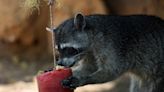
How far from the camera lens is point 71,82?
7.51m

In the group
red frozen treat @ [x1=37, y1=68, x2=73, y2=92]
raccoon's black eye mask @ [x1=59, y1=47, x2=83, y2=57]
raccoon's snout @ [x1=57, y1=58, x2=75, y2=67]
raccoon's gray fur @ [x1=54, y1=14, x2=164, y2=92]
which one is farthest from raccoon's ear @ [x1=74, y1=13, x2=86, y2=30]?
red frozen treat @ [x1=37, y1=68, x2=73, y2=92]

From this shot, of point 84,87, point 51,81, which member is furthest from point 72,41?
point 84,87

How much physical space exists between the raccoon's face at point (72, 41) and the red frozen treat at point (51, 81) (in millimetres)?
483

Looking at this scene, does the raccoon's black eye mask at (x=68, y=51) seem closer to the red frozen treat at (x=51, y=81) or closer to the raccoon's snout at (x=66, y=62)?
the raccoon's snout at (x=66, y=62)

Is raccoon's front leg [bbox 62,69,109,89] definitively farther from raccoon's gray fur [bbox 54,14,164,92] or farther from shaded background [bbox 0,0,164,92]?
shaded background [bbox 0,0,164,92]

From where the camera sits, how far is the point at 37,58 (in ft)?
45.4

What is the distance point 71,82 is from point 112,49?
0.87 metres

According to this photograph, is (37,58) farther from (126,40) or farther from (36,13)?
(126,40)

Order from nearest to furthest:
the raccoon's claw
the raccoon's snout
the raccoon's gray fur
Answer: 1. the raccoon's claw
2. the raccoon's snout
3. the raccoon's gray fur

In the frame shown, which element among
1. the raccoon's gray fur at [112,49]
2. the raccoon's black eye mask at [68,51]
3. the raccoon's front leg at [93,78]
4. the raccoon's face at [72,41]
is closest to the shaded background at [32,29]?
the raccoon's gray fur at [112,49]

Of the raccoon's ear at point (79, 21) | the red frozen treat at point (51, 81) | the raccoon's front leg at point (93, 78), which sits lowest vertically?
the red frozen treat at point (51, 81)

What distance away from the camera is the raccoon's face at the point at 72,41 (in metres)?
7.67

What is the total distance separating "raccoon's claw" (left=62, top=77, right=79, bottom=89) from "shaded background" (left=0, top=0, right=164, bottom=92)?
4.70m

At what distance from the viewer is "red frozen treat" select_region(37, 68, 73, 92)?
6.99m
